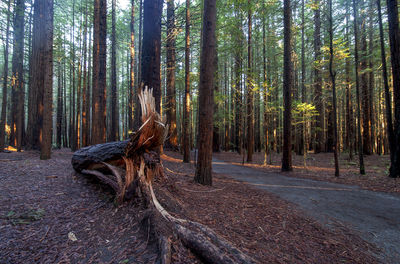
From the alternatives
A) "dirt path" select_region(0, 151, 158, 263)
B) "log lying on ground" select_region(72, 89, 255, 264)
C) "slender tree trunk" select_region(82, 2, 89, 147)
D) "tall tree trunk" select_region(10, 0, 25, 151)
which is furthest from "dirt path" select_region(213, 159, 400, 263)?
"tall tree trunk" select_region(10, 0, 25, 151)

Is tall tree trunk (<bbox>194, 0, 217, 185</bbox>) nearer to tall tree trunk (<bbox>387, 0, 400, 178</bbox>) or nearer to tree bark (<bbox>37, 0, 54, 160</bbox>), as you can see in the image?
tree bark (<bbox>37, 0, 54, 160</bbox>)

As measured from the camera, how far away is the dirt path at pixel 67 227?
7.73ft

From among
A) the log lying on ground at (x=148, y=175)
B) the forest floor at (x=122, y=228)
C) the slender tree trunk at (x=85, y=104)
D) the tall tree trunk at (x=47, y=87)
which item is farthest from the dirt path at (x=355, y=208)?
the slender tree trunk at (x=85, y=104)

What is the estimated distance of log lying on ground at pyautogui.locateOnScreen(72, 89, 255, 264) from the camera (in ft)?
7.50

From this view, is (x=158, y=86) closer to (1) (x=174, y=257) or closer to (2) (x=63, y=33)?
(1) (x=174, y=257)

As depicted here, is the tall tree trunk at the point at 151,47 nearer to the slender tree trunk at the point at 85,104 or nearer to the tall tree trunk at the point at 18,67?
the slender tree trunk at the point at 85,104

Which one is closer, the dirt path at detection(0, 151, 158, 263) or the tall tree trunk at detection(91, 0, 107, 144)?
the dirt path at detection(0, 151, 158, 263)

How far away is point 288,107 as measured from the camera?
10.5 m

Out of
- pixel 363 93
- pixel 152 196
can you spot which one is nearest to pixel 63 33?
pixel 152 196

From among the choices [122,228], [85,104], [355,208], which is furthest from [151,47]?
[85,104]

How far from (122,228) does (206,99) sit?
4347mm

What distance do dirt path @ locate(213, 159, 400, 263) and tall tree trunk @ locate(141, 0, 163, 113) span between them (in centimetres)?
506

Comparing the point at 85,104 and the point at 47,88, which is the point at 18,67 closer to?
the point at 85,104

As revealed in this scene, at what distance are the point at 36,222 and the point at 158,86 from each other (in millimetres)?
4307
